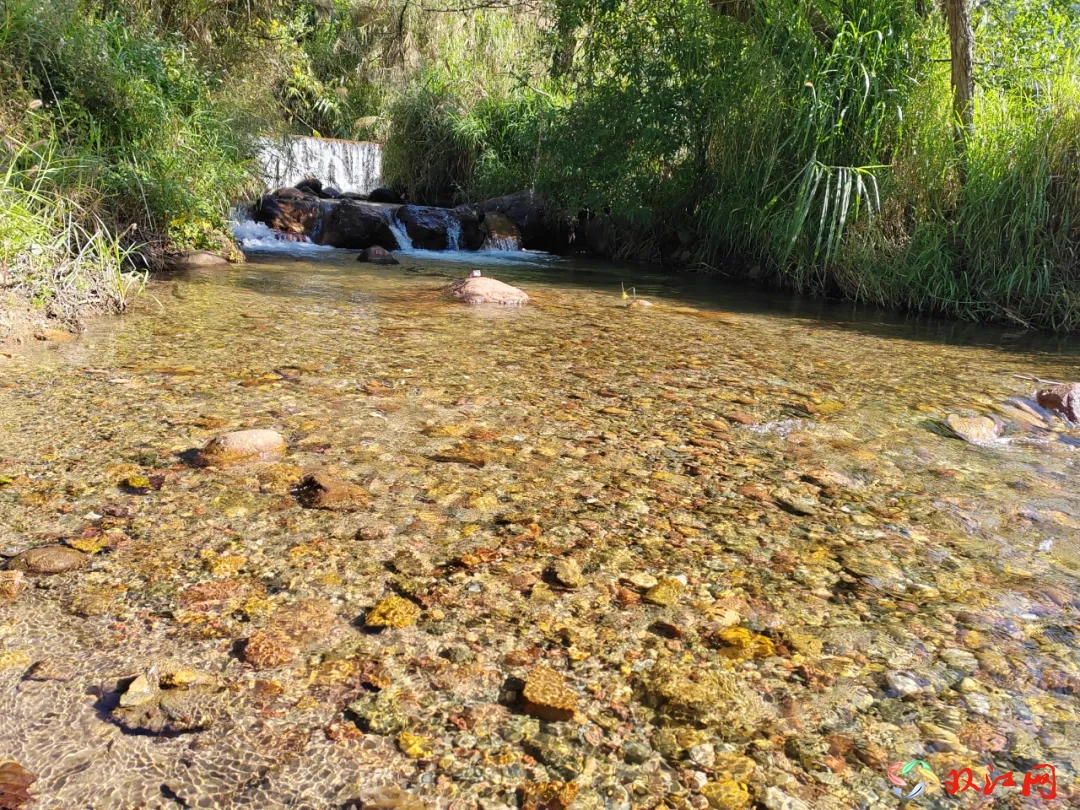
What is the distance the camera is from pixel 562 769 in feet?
4.19

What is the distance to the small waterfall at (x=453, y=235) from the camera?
10188mm

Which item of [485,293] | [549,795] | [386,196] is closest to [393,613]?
[549,795]

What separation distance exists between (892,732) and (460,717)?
727 millimetres

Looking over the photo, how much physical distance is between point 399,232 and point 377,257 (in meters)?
1.91

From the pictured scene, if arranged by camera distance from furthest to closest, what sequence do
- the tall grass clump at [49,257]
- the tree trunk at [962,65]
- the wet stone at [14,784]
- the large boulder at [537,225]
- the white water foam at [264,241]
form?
the large boulder at [537,225] < the white water foam at [264,241] < the tree trunk at [962,65] < the tall grass clump at [49,257] < the wet stone at [14,784]

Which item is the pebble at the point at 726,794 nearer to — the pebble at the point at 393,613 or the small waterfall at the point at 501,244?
the pebble at the point at 393,613

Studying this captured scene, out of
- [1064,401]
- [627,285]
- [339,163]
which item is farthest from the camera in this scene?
[339,163]

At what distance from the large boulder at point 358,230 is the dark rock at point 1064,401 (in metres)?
7.51

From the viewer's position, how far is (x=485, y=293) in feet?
19.3

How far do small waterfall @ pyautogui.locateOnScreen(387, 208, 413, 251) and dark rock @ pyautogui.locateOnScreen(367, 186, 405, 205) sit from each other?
270 centimetres

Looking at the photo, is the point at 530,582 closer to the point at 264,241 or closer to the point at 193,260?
the point at 193,260

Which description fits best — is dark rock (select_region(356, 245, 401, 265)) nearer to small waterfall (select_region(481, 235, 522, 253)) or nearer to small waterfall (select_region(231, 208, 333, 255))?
small waterfall (select_region(231, 208, 333, 255))

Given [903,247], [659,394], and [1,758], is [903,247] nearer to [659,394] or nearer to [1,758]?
[659,394]

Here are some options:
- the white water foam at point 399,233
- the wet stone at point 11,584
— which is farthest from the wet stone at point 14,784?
the white water foam at point 399,233
